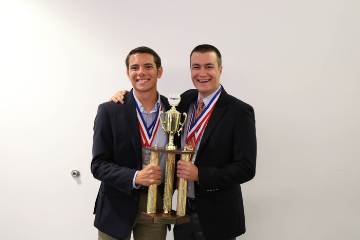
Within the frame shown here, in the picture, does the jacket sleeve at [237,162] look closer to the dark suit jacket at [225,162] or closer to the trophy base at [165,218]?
the dark suit jacket at [225,162]

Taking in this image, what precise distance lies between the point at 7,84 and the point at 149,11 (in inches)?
61.8

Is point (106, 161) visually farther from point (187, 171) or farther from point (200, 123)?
point (200, 123)

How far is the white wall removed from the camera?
2.56 m

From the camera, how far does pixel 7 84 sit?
299 cm

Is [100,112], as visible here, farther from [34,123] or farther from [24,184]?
[24,184]

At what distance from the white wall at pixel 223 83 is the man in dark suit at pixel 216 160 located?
0.69 m

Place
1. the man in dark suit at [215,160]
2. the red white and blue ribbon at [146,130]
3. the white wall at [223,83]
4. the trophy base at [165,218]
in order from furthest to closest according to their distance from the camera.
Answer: the white wall at [223,83]
the red white and blue ribbon at [146,130]
the man in dark suit at [215,160]
the trophy base at [165,218]

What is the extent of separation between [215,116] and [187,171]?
402 mm

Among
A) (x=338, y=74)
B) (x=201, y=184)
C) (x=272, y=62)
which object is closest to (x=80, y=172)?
(x=201, y=184)

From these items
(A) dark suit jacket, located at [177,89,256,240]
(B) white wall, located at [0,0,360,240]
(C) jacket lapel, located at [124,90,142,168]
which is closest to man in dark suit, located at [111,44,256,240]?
(A) dark suit jacket, located at [177,89,256,240]

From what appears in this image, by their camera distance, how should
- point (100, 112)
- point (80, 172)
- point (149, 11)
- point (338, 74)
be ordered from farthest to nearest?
point (80, 172), point (149, 11), point (338, 74), point (100, 112)

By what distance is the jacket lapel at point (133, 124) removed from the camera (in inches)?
76.1

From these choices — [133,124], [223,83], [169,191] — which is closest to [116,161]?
[133,124]

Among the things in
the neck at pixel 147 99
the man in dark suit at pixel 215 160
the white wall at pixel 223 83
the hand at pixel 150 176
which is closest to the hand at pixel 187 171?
the man in dark suit at pixel 215 160
